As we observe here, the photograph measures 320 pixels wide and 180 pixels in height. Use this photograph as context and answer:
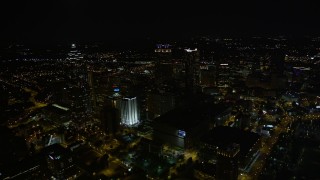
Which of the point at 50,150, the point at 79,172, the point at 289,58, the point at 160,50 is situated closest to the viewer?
the point at 79,172

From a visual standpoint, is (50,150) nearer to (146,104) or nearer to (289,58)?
(146,104)

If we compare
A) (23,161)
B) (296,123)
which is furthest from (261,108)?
(23,161)

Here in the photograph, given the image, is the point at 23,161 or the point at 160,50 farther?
the point at 160,50

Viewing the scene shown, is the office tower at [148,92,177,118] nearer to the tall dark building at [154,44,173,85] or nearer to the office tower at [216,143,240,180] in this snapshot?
the tall dark building at [154,44,173,85]

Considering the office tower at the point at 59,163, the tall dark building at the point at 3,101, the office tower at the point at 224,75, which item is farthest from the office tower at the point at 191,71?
the tall dark building at the point at 3,101

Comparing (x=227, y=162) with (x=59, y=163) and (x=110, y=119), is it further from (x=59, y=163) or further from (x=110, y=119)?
(x=110, y=119)

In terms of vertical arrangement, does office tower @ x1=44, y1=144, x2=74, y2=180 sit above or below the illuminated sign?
below

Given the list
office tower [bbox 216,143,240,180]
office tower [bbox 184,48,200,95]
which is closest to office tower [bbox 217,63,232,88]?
office tower [bbox 184,48,200,95]
